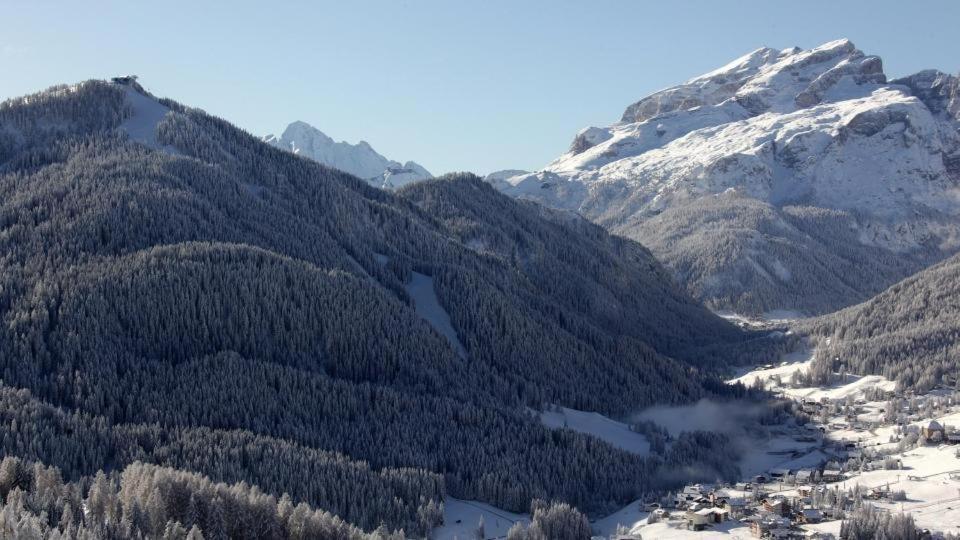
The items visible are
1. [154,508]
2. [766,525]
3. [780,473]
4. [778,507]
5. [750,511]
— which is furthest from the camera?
[780,473]

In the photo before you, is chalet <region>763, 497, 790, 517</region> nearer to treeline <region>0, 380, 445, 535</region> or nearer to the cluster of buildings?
the cluster of buildings

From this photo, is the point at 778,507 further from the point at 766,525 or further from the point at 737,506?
the point at 766,525

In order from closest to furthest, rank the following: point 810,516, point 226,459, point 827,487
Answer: point 226,459 < point 810,516 < point 827,487

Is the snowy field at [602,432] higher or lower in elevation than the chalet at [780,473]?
higher

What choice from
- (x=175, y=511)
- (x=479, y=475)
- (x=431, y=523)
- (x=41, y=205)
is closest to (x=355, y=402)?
(x=479, y=475)

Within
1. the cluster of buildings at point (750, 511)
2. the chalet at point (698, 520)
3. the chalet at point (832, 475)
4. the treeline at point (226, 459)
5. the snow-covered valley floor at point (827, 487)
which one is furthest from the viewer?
the chalet at point (832, 475)

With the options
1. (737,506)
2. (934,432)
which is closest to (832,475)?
(934,432)

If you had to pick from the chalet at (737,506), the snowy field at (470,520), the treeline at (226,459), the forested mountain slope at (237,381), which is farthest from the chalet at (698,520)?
the treeline at (226,459)

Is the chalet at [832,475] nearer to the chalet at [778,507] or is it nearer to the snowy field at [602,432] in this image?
the chalet at [778,507]

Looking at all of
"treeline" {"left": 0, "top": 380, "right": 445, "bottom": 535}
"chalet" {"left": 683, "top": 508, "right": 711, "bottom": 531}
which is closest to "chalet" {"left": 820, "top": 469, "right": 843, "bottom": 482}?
"chalet" {"left": 683, "top": 508, "right": 711, "bottom": 531}

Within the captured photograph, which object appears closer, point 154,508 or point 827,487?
point 154,508

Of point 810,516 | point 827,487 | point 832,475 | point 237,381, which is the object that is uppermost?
point 237,381
